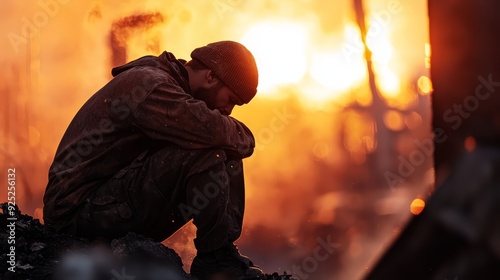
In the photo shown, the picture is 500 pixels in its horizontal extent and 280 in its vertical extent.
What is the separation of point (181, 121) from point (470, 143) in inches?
102

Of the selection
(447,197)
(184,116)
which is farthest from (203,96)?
(447,197)

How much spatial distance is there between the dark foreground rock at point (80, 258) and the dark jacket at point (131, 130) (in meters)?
0.18

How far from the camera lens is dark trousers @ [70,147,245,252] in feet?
11.5

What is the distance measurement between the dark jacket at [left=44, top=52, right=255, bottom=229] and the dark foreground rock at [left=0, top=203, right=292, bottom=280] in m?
0.18

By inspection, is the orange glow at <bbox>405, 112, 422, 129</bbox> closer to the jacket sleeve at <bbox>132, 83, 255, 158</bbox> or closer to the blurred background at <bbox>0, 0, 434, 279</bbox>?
the blurred background at <bbox>0, 0, 434, 279</bbox>

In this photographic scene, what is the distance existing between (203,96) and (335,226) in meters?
17.8

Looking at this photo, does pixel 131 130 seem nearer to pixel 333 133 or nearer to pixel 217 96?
pixel 217 96

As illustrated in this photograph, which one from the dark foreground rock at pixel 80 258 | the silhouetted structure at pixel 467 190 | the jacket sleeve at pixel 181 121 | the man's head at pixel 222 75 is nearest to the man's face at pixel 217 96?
the man's head at pixel 222 75

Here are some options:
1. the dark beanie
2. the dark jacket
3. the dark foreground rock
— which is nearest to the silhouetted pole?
the dark beanie

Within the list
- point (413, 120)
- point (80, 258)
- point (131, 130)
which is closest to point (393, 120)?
point (413, 120)

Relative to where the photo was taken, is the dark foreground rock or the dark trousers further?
the dark trousers

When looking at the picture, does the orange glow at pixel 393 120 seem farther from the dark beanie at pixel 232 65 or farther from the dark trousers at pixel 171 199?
the dark trousers at pixel 171 199

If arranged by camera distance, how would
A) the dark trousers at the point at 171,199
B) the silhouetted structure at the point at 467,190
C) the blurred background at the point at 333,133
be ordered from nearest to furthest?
the silhouetted structure at the point at 467,190, the dark trousers at the point at 171,199, the blurred background at the point at 333,133

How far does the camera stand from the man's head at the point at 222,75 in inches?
152
